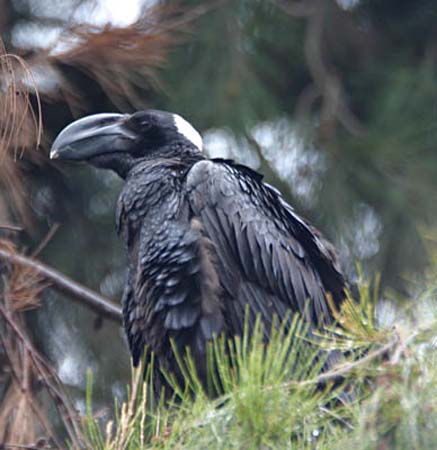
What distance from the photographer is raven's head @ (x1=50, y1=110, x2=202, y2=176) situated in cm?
500

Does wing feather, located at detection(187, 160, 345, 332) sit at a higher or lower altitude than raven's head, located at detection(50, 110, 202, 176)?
lower

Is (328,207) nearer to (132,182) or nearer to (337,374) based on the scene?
(132,182)

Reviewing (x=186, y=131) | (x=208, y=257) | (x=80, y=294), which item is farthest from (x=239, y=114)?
(x=208, y=257)

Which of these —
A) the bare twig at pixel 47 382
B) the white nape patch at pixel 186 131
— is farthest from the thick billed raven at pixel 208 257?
the bare twig at pixel 47 382

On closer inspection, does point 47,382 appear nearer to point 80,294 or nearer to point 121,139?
point 80,294

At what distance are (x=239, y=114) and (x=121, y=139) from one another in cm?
139

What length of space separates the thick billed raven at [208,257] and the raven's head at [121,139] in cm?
3

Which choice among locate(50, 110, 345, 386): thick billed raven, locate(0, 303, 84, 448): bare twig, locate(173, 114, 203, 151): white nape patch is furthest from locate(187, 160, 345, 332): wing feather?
locate(0, 303, 84, 448): bare twig

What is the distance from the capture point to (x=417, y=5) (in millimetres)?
7527

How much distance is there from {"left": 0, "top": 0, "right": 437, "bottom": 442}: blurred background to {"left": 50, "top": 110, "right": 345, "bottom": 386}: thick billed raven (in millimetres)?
511

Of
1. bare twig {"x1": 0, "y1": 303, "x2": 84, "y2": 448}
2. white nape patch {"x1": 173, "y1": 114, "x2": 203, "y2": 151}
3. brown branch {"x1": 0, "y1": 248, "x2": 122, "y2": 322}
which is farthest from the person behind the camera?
white nape patch {"x1": 173, "y1": 114, "x2": 203, "y2": 151}

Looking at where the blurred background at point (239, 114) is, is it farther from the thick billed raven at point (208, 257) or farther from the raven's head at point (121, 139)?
the thick billed raven at point (208, 257)

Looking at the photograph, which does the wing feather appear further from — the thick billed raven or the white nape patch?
the white nape patch

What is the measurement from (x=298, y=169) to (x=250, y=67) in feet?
2.20
